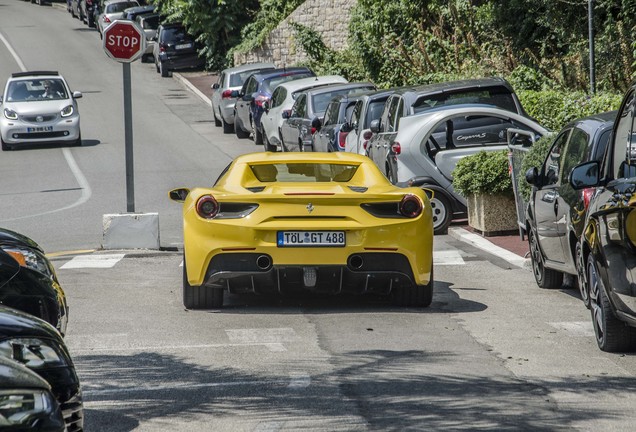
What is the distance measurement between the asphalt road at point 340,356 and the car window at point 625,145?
3.90 ft

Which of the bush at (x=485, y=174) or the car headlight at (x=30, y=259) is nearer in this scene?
the car headlight at (x=30, y=259)

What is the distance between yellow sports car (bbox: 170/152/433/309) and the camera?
36.2ft

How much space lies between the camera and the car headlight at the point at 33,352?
575 centimetres

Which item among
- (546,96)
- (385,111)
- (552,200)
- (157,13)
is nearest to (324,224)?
(552,200)

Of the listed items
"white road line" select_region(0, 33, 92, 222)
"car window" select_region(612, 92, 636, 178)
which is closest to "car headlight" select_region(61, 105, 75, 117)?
"white road line" select_region(0, 33, 92, 222)

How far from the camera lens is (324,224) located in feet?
36.1

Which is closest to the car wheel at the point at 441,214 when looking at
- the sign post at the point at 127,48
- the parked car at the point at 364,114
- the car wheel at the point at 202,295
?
the sign post at the point at 127,48

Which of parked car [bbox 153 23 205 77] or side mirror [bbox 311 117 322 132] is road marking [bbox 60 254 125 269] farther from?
parked car [bbox 153 23 205 77]

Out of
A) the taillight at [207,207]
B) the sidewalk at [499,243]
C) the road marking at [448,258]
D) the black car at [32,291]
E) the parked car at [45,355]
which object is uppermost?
the parked car at [45,355]

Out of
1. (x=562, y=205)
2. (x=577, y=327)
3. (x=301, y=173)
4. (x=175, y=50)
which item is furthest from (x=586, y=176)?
(x=175, y=50)

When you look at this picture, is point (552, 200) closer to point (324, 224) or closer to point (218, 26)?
point (324, 224)

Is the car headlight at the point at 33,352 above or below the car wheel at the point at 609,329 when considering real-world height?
above

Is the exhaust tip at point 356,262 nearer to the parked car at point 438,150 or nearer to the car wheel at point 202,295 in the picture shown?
the car wheel at point 202,295

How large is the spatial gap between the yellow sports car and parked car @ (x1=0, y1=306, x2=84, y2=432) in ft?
16.1
